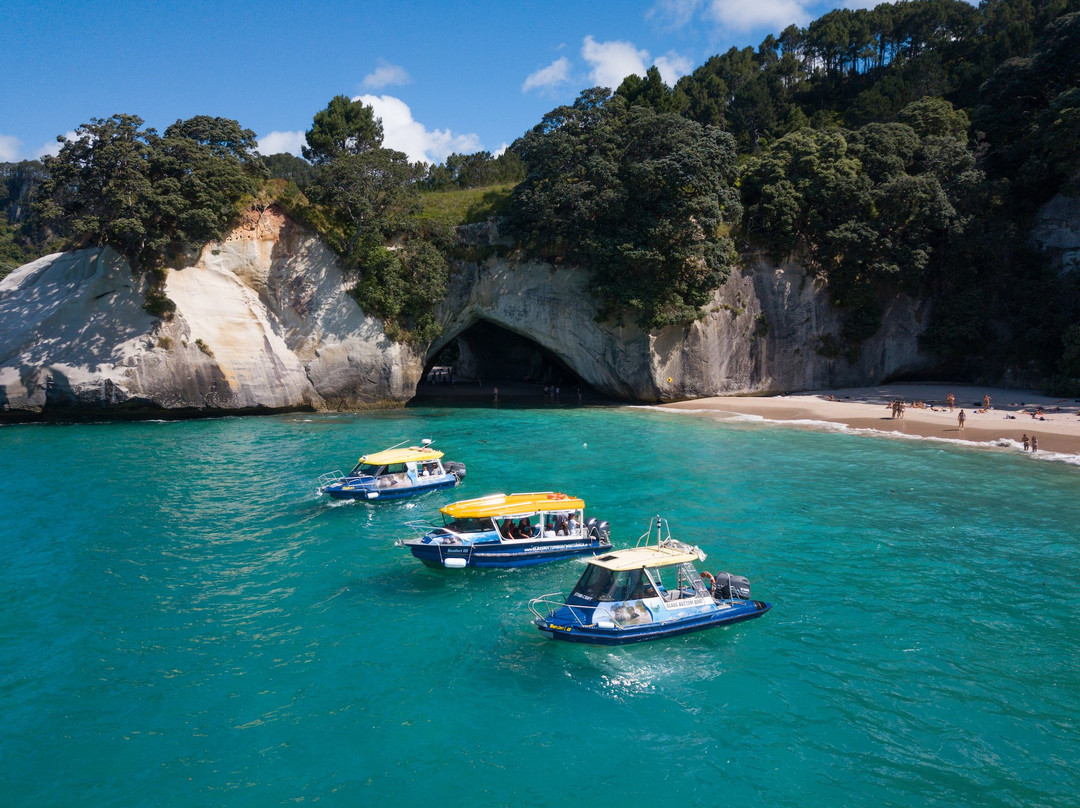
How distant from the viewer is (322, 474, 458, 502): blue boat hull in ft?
79.4

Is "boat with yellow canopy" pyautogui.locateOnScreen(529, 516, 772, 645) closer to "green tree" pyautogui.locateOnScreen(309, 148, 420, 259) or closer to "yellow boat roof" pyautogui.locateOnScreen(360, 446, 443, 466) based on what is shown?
"yellow boat roof" pyautogui.locateOnScreen(360, 446, 443, 466)

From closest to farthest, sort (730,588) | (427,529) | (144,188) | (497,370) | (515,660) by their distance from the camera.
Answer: (515,660)
(730,588)
(427,529)
(144,188)
(497,370)

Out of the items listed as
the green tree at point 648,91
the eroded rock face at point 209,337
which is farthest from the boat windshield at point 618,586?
the green tree at point 648,91

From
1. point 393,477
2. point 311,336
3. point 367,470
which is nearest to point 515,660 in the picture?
point 393,477

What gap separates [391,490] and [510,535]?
7.64 m

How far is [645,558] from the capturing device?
15008mm

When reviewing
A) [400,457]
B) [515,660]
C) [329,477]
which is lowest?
[515,660]

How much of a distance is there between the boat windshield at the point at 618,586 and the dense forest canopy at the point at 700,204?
30.9m

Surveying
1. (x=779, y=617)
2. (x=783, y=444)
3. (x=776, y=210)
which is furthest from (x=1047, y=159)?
(x=779, y=617)

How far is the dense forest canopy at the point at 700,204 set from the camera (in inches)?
1596

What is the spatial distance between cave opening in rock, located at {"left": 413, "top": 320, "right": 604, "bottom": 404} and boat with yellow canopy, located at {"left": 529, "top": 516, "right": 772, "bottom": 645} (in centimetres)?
4170

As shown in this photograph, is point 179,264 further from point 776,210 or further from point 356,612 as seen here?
point 776,210

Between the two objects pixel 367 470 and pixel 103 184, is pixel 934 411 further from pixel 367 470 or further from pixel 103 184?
pixel 103 184

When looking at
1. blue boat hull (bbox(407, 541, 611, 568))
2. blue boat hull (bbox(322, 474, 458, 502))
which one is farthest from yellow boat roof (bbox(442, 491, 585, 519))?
blue boat hull (bbox(322, 474, 458, 502))
